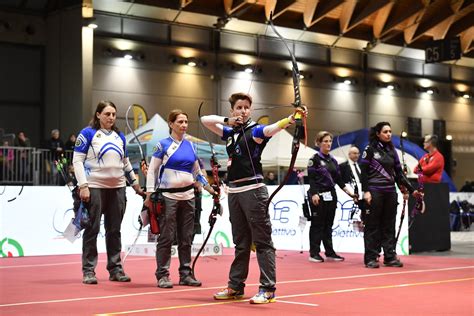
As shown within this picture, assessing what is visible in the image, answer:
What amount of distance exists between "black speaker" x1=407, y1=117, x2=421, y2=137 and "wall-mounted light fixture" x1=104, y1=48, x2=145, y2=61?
12651 mm

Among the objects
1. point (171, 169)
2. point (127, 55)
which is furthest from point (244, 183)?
point (127, 55)

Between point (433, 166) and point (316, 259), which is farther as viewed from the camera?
point (433, 166)

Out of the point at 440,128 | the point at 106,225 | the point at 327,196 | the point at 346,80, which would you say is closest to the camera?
the point at 106,225

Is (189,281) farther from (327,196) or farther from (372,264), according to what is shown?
(327,196)

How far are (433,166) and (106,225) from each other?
6.29 m

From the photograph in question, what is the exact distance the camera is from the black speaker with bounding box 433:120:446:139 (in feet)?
110

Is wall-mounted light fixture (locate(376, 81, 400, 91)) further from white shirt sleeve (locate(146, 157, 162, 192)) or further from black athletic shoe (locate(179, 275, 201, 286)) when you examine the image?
black athletic shoe (locate(179, 275, 201, 286))

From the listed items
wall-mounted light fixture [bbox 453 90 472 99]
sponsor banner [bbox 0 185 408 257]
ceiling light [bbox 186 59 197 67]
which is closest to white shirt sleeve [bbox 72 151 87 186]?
sponsor banner [bbox 0 185 408 257]

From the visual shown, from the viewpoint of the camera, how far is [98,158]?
7.92m

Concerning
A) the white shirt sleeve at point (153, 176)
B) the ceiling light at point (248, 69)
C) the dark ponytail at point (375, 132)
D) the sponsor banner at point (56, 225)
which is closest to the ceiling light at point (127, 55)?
the ceiling light at point (248, 69)

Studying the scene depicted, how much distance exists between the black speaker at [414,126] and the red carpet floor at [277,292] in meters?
22.3

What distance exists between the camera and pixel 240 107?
21.2 ft

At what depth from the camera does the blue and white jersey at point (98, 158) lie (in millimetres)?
7902

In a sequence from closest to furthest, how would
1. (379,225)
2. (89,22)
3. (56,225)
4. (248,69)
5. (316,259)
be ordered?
(379,225)
(316,259)
(56,225)
(89,22)
(248,69)
